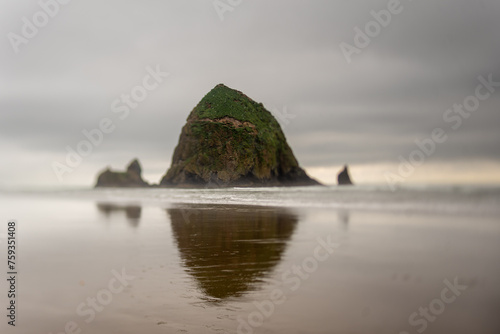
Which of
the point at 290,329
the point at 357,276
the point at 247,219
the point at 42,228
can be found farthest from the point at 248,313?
the point at 42,228

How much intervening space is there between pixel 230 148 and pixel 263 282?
60.2 meters

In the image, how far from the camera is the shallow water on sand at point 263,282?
4910 millimetres

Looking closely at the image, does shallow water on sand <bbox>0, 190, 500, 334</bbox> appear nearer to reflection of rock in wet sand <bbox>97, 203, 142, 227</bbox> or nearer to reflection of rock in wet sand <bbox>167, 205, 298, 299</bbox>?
reflection of rock in wet sand <bbox>167, 205, 298, 299</bbox>

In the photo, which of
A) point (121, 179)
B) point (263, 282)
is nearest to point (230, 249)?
point (263, 282)

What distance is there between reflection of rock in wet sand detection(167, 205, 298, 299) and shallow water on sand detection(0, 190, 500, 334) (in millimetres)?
42

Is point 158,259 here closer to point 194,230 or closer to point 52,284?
point 52,284

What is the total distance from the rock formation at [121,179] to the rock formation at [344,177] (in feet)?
180

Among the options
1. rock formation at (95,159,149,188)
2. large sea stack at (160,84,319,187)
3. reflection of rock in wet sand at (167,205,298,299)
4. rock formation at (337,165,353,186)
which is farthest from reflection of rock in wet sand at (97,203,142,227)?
rock formation at (95,159,149,188)

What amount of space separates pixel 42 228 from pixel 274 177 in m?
58.3

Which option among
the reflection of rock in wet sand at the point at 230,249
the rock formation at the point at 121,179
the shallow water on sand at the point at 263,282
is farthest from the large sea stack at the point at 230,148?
the shallow water on sand at the point at 263,282

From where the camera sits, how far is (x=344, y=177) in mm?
94625

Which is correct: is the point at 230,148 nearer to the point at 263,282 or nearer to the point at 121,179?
the point at 121,179

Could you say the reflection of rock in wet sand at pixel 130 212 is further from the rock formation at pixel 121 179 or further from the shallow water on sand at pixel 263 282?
the rock formation at pixel 121 179

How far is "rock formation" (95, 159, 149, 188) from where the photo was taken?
100312 mm
